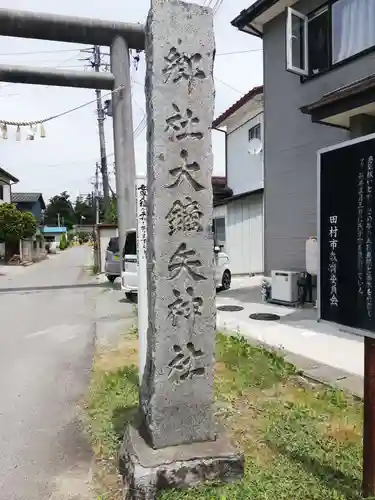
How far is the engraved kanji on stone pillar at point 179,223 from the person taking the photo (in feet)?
9.62

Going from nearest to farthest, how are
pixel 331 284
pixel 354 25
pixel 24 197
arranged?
1. pixel 331 284
2. pixel 354 25
3. pixel 24 197

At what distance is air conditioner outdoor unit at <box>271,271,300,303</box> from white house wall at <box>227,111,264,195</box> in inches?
233

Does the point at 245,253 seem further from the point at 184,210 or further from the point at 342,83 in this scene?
the point at 184,210

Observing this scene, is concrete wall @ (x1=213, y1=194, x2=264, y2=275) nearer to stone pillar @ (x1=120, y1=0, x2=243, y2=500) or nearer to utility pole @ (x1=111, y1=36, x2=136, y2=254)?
utility pole @ (x1=111, y1=36, x2=136, y2=254)

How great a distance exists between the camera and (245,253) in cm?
1612

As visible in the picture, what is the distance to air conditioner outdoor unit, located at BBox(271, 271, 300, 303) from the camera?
946cm

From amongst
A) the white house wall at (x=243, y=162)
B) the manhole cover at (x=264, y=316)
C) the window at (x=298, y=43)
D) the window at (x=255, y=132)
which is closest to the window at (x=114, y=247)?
the white house wall at (x=243, y=162)

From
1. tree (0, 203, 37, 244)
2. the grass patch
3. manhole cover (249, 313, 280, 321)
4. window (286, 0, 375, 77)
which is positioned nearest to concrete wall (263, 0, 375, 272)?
window (286, 0, 375, 77)

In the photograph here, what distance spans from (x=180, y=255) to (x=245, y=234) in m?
12.9

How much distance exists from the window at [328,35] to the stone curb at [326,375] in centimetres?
581

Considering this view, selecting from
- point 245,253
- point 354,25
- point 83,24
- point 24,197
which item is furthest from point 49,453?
point 24,197

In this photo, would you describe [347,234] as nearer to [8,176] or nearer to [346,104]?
[346,104]

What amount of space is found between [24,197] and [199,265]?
5685cm

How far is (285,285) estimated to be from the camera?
378 inches
